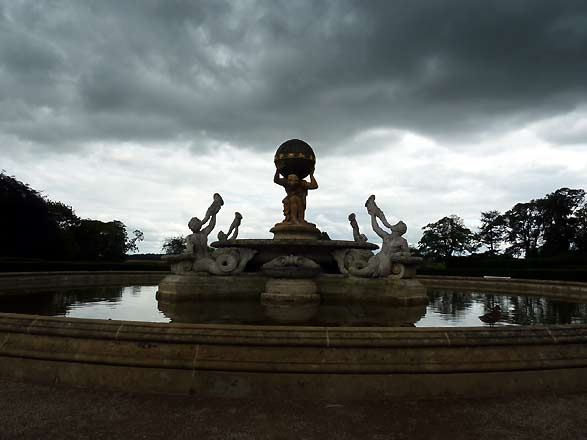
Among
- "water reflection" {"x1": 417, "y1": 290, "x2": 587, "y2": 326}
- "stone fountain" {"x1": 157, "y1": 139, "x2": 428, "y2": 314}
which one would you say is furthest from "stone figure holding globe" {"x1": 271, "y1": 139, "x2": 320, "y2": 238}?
"water reflection" {"x1": 417, "y1": 290, "x2": 587, "y2": 326}

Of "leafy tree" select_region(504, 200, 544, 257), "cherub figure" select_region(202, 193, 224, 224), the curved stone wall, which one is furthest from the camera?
"leafy tree" select_region(504, 200, 544, 257)

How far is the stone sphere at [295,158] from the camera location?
53.8 ft

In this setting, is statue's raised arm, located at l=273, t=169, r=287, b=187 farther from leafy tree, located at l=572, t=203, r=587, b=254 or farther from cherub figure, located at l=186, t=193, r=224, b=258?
leafy tree, located at l=572, t=203, r=587, b=254

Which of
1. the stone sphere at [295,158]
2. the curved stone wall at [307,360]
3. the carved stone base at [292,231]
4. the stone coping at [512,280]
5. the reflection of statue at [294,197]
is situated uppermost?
the stone sphere at [295,158]

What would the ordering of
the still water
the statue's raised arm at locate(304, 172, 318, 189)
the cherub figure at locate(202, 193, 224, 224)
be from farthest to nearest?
1. the statue's raised arm at locate(304, 172, 318, 189)
2. the cherub figure at locate(202, 193, 224, 224)
3. the still water

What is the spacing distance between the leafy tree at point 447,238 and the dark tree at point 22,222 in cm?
6635

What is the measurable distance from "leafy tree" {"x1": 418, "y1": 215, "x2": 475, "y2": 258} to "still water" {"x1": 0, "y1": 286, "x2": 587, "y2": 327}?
2914 inches

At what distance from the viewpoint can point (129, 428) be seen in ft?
13.5

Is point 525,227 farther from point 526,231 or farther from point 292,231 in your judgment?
point 292,231

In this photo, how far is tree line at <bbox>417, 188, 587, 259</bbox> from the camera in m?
68.5

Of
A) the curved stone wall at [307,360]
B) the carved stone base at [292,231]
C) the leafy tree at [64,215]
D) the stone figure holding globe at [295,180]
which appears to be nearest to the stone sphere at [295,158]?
the stone figure holding globe at [295,180]

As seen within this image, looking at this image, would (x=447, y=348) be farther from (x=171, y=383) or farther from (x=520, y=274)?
(x=520, y=274)

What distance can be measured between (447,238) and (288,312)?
262ft

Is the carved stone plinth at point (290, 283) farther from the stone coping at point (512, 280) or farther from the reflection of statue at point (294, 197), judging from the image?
the stone coping at point (512, 280)
